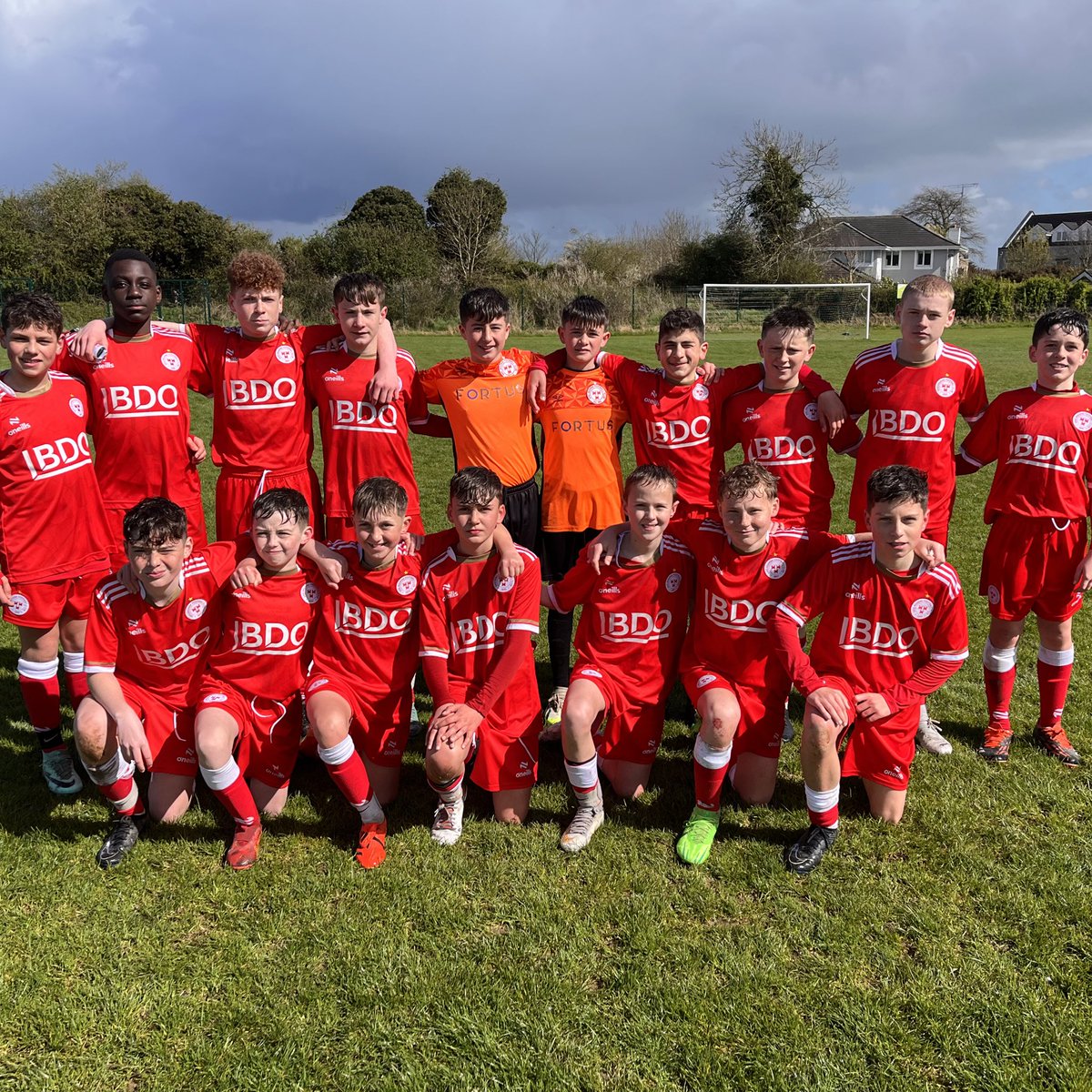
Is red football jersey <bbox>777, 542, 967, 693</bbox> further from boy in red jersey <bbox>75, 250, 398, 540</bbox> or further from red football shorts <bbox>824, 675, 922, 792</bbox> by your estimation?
boy in red jersey <bbox>75, 250, 398, 540</bbox>

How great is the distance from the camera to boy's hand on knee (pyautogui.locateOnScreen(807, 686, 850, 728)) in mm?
3016

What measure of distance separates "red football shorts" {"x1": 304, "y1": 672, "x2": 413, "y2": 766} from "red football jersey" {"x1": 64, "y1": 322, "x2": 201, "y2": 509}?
1.34 meters

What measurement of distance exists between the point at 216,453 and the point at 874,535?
305cm

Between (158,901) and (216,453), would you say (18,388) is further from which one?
(158,901)

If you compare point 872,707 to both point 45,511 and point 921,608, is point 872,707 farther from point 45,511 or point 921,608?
point 45,511

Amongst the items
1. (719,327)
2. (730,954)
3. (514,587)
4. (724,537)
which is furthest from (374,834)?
(719,327)

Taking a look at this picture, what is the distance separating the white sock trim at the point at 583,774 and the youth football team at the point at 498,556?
0.6 inches

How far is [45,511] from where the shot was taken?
141 inches

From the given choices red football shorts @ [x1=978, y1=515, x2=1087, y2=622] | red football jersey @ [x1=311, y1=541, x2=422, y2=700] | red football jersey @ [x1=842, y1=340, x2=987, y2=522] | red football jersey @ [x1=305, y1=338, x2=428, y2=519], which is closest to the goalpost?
red football jersey @ [x1=842, y1=340, x2=987, y2=522]

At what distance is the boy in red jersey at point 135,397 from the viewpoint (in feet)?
12.3

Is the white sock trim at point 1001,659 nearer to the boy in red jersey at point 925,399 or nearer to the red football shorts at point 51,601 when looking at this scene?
the boy in red jersey at point 925,399

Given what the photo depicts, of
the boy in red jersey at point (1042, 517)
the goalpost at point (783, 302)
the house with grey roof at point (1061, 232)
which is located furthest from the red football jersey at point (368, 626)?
the house with grey roof at point (1061, 232)

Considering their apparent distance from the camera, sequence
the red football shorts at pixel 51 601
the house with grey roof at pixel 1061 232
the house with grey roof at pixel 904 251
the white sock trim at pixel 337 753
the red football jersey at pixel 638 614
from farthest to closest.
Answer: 1. the house with grey roof at pixel 1061 232
2. the house with grey roof at pixel 904 251
3. the red football shorts at pixel 51 601
4. the red football jersey at pixel 638 614
5. the white sock trim at pixel 337 753

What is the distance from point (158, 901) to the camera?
293cm
